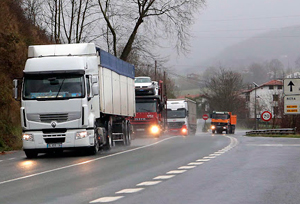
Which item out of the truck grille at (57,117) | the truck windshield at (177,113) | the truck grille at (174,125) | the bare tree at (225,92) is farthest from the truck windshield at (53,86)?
the bare tree at (225,92)

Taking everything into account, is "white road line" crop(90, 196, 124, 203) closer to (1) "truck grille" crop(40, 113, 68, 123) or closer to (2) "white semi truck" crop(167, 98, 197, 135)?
(1) "truck grille" crop(40, 113, 68, 123)

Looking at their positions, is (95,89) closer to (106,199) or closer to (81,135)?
(81,135)

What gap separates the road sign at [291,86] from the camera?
49.3 m

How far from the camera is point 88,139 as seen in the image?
20766mm

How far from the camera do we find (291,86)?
49469 millimetres

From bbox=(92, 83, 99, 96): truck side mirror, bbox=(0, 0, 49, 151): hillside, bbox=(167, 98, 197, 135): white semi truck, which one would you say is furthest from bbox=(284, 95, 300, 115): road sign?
bbox=(92, 83, 99, 96): truck side mirror

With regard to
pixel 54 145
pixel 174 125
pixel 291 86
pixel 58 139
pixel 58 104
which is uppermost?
pixel 291 86

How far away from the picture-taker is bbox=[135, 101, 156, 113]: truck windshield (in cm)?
4203

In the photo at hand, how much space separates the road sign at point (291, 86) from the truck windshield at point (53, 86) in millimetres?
31110

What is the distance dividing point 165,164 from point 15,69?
58.9 ft

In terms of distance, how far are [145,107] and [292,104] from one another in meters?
13.2

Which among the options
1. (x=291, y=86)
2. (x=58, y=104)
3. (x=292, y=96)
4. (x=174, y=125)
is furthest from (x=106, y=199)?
(x=174, y=125)

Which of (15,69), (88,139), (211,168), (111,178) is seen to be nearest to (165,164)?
(211,168)

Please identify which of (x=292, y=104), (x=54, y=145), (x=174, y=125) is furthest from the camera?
(x=174, y=125)
